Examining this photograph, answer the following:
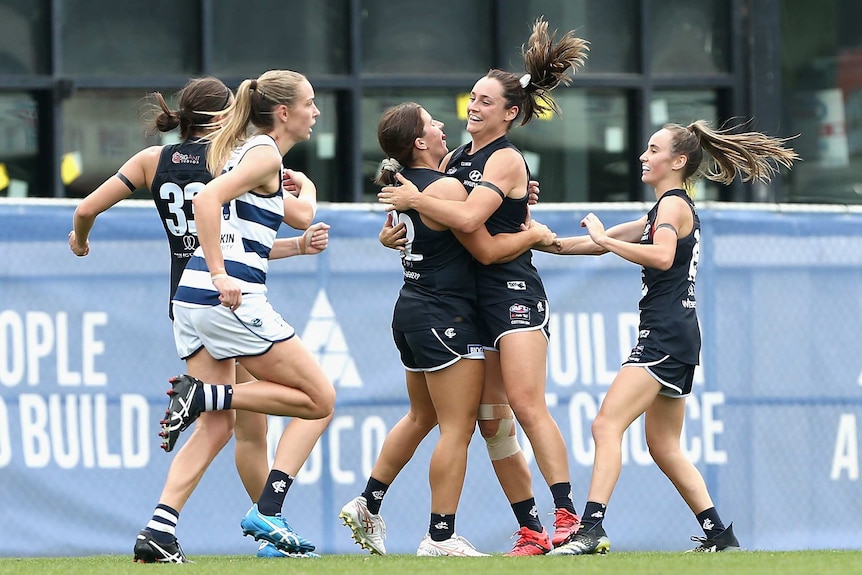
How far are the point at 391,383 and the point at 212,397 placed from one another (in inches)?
95.5

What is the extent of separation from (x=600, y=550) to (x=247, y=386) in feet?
5.28

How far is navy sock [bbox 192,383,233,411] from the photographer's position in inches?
231

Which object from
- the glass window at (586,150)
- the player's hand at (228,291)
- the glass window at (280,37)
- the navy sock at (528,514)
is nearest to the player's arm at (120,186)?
the player's hand at (228,291)

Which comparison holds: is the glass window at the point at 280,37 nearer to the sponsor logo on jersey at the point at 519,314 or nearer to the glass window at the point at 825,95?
the glass window at the point at 825,95

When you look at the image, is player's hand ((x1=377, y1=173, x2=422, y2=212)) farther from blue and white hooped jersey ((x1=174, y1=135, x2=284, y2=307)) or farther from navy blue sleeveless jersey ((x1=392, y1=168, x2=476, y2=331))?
blue and white hooped jersey ((x1=174, y1=135, x2=284, y2=307))

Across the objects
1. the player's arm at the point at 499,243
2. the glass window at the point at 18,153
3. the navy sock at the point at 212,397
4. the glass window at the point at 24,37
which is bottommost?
the navy sock at the point at 212,397

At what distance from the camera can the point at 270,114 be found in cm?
612

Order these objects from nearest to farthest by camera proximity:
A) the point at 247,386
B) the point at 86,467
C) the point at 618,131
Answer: the point at 247,386 < the point at 86,467 < the point at 618,131

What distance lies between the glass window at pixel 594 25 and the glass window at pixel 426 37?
0.19 m

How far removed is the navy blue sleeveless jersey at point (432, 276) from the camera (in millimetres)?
6281

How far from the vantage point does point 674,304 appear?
6406 mm

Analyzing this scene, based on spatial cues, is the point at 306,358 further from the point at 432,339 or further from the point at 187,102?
the point at 187,102

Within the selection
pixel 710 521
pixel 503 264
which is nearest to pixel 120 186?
pixel 503 264

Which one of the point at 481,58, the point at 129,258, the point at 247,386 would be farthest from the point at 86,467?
the point at 481,58
